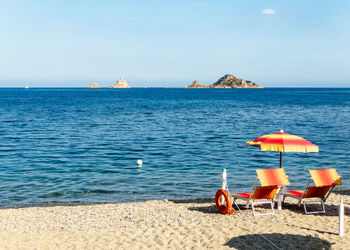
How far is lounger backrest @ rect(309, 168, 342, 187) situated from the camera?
10.3 metres

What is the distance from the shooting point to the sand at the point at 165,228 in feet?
27.1

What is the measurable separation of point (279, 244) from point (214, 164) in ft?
38.0

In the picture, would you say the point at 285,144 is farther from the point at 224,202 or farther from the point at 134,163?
the point at 134,163

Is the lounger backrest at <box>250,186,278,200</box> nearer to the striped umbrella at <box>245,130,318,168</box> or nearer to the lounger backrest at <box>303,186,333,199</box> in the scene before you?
the lounger backrest at <box>303,186,333,199</box>

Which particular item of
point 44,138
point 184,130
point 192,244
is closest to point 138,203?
point 192,244

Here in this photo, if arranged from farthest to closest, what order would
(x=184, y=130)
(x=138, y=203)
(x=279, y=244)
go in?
(x=184, y=130), (x=138, y=203), (x=279, y=244)

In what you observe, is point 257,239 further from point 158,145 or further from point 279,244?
point 158,145

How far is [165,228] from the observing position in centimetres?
930

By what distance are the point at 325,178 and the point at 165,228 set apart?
15.1ft

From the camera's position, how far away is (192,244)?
323 inches

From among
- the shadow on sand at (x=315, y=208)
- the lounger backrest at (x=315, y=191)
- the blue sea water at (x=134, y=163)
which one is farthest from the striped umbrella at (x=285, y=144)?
the blue sea water at (x=134, y=163)

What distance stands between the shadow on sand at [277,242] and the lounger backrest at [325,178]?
2.20 metres

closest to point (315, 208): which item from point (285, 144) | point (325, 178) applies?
point (325, 178)

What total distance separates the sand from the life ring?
0.21m
